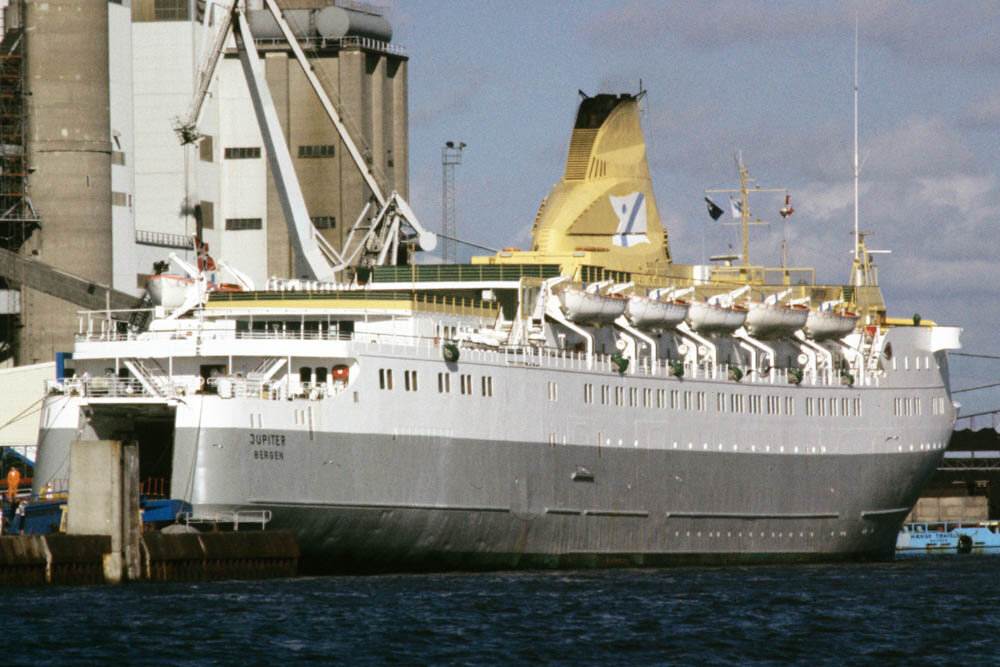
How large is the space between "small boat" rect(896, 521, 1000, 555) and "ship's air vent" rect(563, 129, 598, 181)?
3871 cm

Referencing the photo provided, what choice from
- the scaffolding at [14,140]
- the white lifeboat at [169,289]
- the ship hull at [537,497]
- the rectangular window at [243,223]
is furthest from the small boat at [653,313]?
the rectangular window at [243,223]

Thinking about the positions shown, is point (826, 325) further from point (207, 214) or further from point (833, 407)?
point (207, 214)

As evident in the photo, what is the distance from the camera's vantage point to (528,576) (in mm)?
55781

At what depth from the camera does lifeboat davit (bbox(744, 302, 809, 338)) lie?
68.6 meters

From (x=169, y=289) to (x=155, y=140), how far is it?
142 ft

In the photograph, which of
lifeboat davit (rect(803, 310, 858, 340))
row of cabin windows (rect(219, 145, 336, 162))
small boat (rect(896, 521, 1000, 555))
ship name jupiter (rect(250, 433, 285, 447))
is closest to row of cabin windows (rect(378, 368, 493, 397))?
ship name jupiter (rect(250, 433, 285, 447))

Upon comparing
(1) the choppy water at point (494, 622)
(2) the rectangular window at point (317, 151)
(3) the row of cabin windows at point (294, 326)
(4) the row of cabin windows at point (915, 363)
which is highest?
(2) the rectangular window at point (317, 151)

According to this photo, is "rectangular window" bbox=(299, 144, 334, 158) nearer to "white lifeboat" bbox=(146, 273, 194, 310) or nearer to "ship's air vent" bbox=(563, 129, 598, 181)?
"ship's air vent" bbox=(563, 129, 598, 181)

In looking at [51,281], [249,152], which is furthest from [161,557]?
[249,152]

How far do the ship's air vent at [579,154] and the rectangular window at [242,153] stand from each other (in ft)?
138

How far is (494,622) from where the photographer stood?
44188mm

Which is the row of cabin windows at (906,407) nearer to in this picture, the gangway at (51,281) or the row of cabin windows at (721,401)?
the row of cabin windows at (721,401)

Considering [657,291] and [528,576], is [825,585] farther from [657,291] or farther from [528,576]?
[657,291]

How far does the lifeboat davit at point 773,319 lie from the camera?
6862cm
